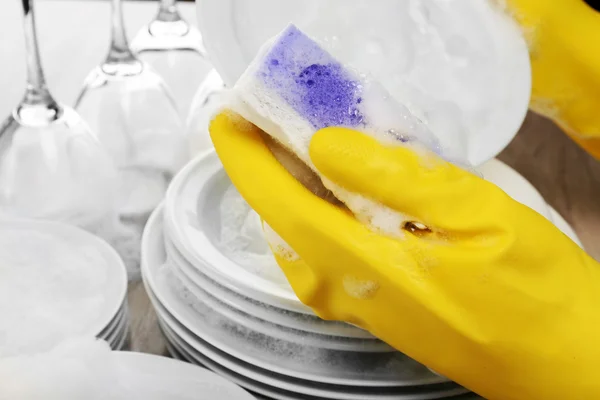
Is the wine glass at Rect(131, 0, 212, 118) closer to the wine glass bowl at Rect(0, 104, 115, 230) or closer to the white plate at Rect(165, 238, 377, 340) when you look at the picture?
the wine glass bowl at Rect(0, 104, 115, 230)

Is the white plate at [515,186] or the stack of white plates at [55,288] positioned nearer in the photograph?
the stack of white plates at [55,288]

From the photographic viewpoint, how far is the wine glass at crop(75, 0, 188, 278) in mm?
657

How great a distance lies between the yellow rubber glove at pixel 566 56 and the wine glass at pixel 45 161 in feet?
1.35

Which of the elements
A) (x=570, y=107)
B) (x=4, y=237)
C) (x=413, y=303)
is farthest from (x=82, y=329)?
(x=570, y=107)

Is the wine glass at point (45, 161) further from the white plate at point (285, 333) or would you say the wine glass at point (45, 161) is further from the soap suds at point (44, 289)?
the white plate at point (285, 333)

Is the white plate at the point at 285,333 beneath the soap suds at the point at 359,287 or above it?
beneath

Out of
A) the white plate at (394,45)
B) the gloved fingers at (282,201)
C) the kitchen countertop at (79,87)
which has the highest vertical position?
the white plate at (394,45)

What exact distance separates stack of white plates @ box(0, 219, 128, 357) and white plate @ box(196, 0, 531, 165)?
0.18m

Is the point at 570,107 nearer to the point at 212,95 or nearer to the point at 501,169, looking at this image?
the point at 501,169

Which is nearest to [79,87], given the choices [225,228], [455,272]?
[225,228]

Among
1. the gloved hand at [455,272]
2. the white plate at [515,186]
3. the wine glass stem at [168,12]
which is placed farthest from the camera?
the wine glass stem at [168,12]

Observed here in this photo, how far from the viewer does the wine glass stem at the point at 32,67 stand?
52 centimetres

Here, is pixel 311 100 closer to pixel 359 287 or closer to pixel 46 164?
pixel 359 287

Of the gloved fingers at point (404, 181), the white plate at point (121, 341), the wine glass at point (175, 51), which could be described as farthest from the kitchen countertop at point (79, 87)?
the gloved fingers at point (404, 181)
